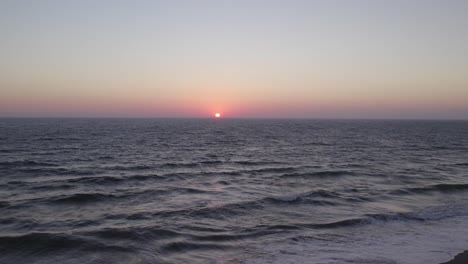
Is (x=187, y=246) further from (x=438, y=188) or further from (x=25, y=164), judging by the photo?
(x=25, y=164)

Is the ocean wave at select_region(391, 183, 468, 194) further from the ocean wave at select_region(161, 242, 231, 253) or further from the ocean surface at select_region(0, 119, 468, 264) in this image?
the ocean wave at select_region(161, 242, 231, 253)

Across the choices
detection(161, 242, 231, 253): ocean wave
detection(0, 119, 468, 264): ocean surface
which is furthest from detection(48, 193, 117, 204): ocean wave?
detection(161, 242, 231, 253): ocean wave

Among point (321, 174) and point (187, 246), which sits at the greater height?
point (321, 174)

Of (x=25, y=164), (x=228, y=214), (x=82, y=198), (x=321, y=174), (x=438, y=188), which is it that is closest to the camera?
(x=228, y=214)

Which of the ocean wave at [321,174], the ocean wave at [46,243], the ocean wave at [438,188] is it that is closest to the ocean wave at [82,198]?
the ocean wave at [46,243]

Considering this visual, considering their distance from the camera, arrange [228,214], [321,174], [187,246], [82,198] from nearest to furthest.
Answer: [187,246] → [228,214] → [82,198] → [321,174]

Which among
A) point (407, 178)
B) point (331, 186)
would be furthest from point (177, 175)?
point (407, 178)

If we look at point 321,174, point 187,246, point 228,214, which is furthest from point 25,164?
point 321,174

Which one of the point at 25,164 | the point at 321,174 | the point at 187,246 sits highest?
the point at 25,164

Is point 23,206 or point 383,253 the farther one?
point 23,206

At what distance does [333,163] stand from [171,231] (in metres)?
24.6

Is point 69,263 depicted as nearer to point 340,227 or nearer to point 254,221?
point 254,221

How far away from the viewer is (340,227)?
1518cm

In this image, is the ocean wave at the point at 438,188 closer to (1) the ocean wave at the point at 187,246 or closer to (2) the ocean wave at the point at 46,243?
(1) the ocean wave at the point at 187,246
